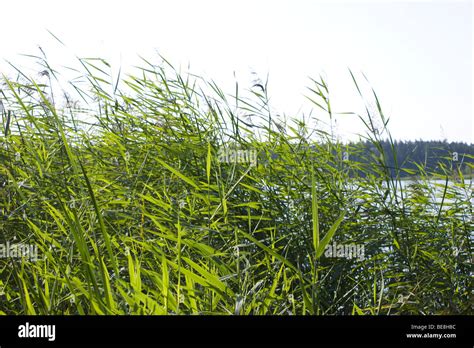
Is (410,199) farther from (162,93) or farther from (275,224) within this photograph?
(162,93)

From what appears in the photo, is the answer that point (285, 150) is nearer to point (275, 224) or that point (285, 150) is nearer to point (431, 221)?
point (275, 224)

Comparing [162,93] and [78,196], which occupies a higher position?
[162,93]

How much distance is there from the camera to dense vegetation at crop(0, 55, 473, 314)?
2.08 meters

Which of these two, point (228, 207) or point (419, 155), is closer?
point (228, 207)

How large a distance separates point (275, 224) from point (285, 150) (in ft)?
1.40

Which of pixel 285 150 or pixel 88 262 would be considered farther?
pixel 285 150

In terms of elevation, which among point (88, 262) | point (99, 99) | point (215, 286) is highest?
point (99, 99)

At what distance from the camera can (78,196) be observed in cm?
229

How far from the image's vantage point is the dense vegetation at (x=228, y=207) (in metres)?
2.08

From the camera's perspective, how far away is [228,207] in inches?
91.5
